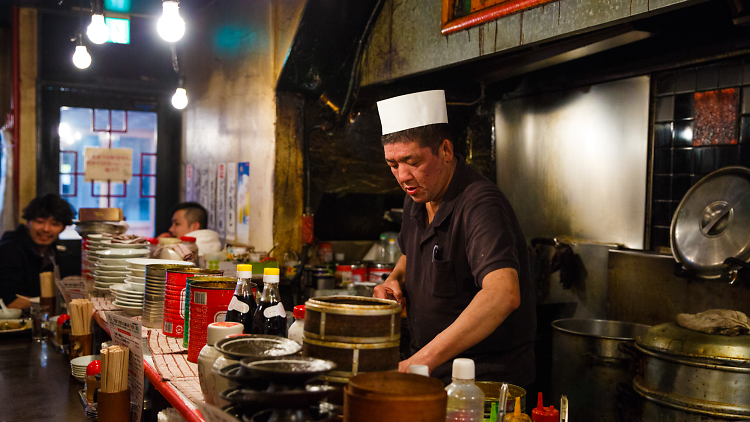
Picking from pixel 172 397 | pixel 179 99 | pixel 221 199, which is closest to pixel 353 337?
pixel 172 397

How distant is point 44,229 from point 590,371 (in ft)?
14.8

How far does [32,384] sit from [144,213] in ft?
17.4

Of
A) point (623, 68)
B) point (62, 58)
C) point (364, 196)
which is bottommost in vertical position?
point (364, 196)

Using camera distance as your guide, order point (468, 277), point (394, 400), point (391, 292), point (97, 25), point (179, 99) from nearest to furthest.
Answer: point (394, 400)
point (468, 277)
point (391, 292)
point (97, 25)
point (179, 99)

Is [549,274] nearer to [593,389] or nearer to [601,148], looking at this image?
[601,148]

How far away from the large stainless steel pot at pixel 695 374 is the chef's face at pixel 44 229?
15.4ft

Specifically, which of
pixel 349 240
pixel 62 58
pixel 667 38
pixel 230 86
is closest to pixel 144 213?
pixel 62 58

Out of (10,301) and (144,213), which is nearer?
(10,301)

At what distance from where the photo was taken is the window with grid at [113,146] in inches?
289

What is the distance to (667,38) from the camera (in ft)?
12.4

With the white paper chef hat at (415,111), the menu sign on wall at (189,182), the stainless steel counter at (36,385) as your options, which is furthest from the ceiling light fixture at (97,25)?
the menu sign on wall at (189,182)

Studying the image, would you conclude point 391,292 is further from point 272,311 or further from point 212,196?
point 212,196

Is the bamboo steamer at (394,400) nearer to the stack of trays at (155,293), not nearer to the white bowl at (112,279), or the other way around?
the stack of trays at (155,293)

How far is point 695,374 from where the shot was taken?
262 centimetres
